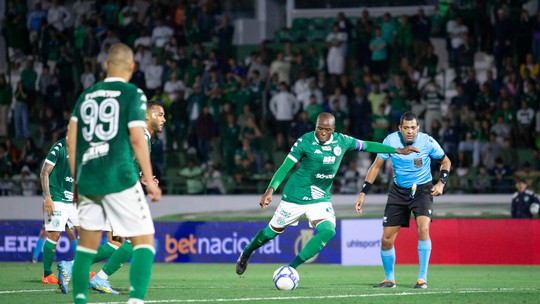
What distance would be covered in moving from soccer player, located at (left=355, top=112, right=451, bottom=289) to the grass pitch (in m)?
0.65

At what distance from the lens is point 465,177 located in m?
22.9

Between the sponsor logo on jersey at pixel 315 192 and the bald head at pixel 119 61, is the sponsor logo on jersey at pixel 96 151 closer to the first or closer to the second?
the bald head at pixel 119 61

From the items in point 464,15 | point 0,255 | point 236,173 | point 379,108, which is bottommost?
point 0,255

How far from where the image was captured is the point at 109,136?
866 cm

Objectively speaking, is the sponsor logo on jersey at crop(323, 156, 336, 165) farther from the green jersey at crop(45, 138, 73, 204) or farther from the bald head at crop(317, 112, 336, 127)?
the green jersey at crop(45, 138, 73, 204)

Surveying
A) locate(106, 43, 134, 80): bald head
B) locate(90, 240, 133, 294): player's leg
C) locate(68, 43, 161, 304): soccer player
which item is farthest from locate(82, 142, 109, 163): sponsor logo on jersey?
locate(90, 240, 133, 294): player's leg

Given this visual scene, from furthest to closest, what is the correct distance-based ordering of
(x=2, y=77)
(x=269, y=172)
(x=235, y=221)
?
(x=2, y=77) → (x=269, y=172) → (x=235, y=221)

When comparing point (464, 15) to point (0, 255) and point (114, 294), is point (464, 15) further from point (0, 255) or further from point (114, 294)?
point (114, 294)

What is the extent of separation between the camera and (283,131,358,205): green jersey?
44.0 feet

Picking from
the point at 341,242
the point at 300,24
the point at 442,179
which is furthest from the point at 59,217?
the point at 300,24

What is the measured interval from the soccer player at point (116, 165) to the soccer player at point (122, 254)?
280 cm

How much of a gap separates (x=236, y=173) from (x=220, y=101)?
2568 millimetres

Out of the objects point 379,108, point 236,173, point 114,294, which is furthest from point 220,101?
point 114,294

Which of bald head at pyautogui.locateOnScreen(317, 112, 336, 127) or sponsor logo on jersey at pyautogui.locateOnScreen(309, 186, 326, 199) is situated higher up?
bald head at pyautogui.locateOnScreen(317, 112, 336, 127)
